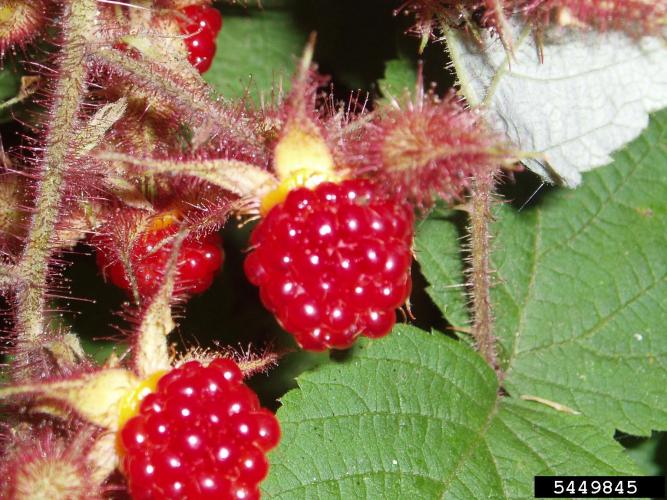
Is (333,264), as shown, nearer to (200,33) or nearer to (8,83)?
(200,33)

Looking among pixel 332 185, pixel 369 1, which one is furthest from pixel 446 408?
pixel 369 1

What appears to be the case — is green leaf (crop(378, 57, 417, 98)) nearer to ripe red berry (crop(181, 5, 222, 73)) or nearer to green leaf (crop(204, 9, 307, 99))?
green leaf (crop(204, 9, 307, 99))

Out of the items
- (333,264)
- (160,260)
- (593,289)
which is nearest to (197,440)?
Answer: (333,264)

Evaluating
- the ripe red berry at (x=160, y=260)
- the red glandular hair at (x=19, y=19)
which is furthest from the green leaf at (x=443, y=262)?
the red glandular hair at (x=19, y=19)

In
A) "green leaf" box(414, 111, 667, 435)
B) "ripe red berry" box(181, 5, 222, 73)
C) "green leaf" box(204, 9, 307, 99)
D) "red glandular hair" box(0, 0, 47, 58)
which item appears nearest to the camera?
"red glandular hair" box(0, 0, 47, 58)

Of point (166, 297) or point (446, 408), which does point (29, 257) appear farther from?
point (446, 408)

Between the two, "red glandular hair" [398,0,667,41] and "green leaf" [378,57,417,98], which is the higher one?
"red glandular hair" [398,0,667,41]

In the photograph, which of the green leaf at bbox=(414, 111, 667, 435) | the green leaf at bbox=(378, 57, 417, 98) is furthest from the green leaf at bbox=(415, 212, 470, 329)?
the green leaf at bbox=(378, 57, 417, 98)
